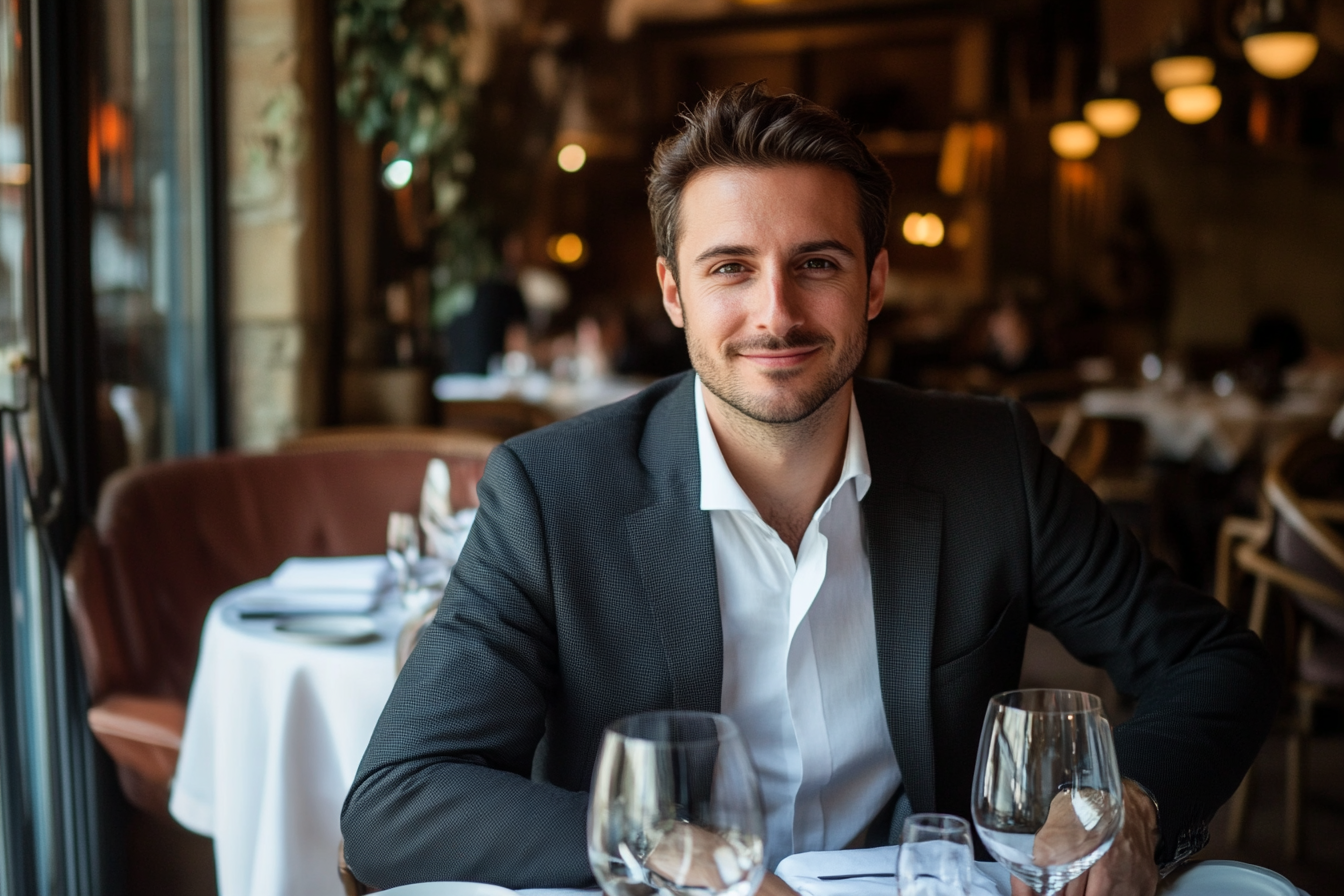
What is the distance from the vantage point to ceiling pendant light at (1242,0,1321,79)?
593cm

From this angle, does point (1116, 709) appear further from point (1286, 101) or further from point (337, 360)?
point (1286, 101)

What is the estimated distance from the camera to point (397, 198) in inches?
185

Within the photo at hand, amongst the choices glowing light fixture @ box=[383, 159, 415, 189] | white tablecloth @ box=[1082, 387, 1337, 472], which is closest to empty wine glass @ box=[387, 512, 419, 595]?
glowing light fixture @ box=[383, 159, 415, 189]

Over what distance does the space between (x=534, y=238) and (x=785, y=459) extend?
10.8 meters

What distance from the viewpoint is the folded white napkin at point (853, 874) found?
1032mm

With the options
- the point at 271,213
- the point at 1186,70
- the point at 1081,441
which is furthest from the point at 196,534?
the point at 1186,70

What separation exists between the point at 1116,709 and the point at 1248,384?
3.27 meters

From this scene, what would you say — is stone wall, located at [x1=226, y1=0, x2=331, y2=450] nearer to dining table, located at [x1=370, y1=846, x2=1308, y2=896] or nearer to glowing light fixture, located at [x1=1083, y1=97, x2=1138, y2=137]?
dining table, located at [x1=370, y1=846, x2=1308, y2=896]

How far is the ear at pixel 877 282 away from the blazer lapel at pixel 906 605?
22 centimetres

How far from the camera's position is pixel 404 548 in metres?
2.30

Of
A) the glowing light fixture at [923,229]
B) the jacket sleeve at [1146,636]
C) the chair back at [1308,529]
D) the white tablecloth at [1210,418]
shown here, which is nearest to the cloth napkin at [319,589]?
the jacket sleeve at [1146,636]

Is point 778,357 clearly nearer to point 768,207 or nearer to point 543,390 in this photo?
point 768,207

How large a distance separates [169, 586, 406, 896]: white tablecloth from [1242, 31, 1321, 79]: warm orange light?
17.9 feet

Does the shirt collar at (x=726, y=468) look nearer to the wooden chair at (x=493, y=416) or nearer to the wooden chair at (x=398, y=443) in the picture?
the wooden chair at (x=398, y=443)
